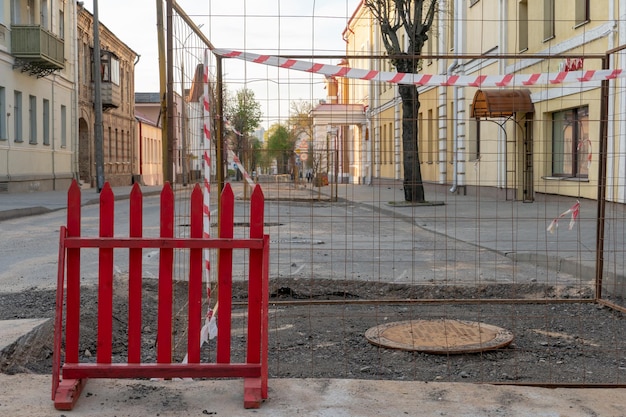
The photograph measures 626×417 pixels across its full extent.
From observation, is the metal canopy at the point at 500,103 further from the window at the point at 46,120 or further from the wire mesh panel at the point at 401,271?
the window at the point at 46,120

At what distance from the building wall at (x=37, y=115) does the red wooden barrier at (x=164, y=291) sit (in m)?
27.3

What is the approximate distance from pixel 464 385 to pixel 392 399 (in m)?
0.49

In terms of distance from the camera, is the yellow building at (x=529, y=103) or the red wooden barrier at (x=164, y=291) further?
the yellow building at (x=529, y=103)

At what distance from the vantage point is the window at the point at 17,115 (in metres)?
31.9

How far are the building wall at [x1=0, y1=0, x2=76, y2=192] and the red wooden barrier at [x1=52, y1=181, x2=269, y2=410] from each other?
27.3 meters

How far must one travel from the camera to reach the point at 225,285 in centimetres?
427

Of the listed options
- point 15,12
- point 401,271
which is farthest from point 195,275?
point 15,12

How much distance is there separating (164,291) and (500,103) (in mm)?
17648

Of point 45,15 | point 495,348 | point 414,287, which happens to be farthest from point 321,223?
point 45,15

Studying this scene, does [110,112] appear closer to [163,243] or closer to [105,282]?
[105,282]

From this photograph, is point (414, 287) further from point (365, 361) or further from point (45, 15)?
point (45, 15)

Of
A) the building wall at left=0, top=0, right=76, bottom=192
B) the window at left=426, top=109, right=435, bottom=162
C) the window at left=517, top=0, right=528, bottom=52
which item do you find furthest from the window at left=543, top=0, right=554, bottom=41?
the building wall at left=0, top=0, right=76, bottom=192

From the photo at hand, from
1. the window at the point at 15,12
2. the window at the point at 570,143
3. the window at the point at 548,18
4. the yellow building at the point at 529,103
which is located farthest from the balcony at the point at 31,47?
the window at the point at 570,143

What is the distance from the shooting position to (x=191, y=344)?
4.23 metres
